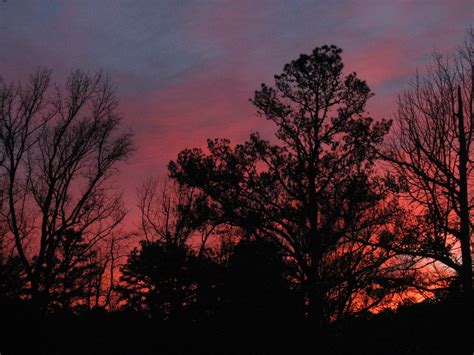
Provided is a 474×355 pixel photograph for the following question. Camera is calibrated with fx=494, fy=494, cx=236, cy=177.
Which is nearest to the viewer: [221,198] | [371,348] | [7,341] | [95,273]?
[371,348]

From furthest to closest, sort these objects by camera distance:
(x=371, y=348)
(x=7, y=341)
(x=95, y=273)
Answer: (x=95, y=273)
(x=7, y=341)
(x=371, y=348)

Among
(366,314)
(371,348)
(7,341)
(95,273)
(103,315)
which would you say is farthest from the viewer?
(95,273)

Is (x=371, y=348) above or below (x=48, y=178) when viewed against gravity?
below

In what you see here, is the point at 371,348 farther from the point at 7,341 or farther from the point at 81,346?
the point at 81,346

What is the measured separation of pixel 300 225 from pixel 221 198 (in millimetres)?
3462

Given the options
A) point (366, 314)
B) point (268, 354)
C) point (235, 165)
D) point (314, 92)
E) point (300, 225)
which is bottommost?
point (268, 354)

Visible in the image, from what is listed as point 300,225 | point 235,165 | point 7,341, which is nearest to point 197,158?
point 235,165

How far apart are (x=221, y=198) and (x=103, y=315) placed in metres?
17.9

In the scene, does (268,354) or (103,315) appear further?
(103,315)

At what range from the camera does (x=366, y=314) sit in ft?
63.6

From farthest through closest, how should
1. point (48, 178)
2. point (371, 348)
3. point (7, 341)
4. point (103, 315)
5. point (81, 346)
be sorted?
point (103, 315) → point (81, 346) → point (48, 178) → point (7, 341) → point (371, 348)

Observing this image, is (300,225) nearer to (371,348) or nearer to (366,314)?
(366,314)

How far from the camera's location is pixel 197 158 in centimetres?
2061

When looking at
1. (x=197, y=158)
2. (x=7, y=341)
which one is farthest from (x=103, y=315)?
(x=197, y=158)
